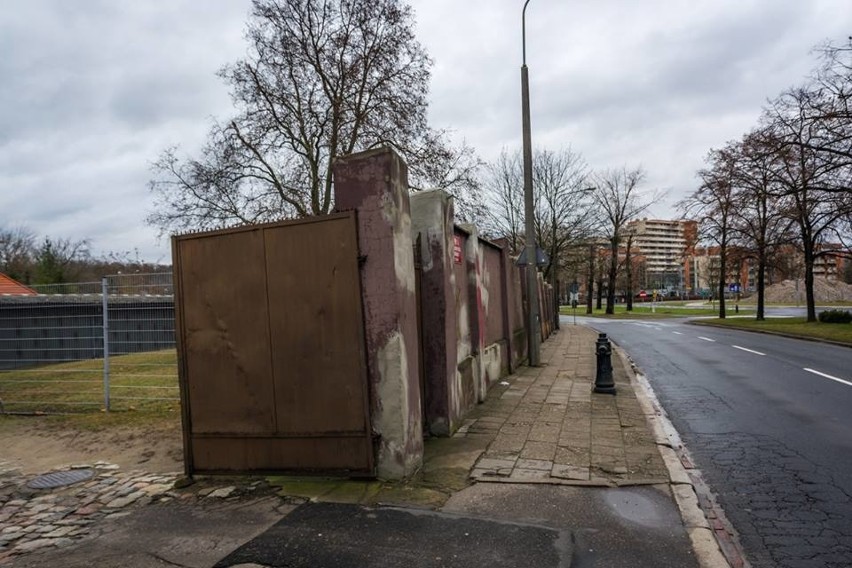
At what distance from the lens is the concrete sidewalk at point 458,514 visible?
357cm

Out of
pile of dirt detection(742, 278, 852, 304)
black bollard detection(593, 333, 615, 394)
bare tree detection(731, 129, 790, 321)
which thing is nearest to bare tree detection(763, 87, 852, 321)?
bare tree detection(731, 129, 790, 321)

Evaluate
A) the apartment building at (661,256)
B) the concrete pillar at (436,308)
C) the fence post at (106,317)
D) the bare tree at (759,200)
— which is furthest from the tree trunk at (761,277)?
the apartment building at (661,256)

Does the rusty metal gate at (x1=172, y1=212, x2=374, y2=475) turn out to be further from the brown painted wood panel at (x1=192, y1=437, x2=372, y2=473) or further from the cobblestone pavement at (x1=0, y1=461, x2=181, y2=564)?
the cobblestone pavement at (x1=0, y1=461, x2=181, y2=564)

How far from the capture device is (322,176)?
23.2m

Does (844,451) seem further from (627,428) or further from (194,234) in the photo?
(194,234)

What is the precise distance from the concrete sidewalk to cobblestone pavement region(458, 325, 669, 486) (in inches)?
1.2

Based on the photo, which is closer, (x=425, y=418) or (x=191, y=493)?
(x=191, y=493)

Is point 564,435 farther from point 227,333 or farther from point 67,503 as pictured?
point 67,503

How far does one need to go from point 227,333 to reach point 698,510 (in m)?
4.19

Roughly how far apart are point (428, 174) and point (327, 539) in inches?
768

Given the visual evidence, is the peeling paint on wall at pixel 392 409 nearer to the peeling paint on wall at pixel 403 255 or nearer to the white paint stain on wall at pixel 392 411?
the white paint stain on wall at pixel 392 411

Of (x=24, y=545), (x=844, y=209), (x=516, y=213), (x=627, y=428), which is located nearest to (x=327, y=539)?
(x=24, y=545)

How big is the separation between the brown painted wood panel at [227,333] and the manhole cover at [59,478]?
1.48 m

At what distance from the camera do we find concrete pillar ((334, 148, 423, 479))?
4.85m
